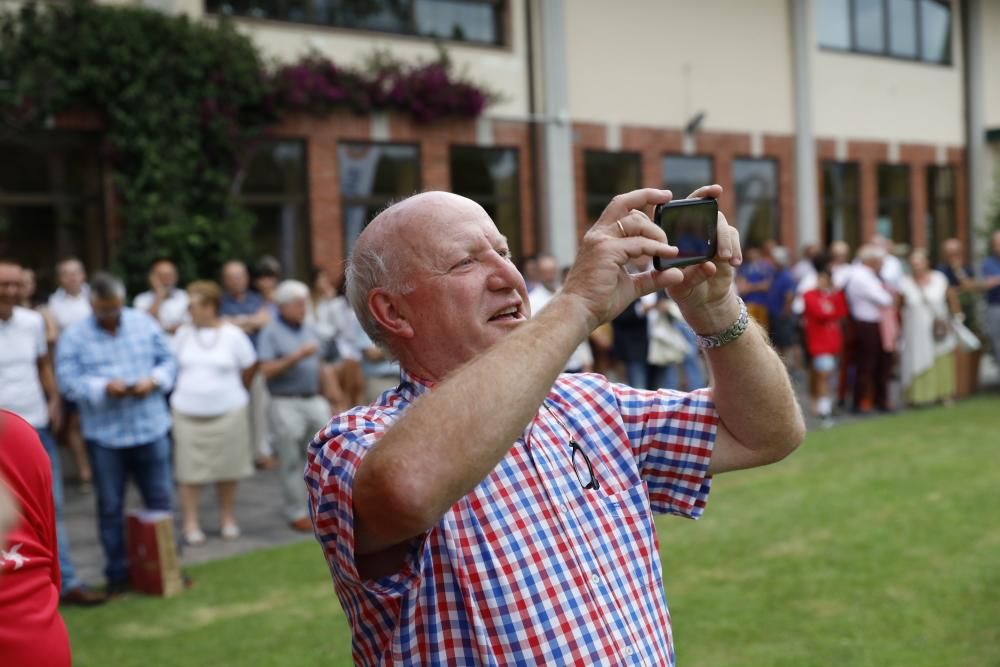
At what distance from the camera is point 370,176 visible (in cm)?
A: 1464

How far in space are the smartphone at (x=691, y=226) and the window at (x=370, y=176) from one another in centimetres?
1238

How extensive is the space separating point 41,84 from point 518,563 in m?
11.1

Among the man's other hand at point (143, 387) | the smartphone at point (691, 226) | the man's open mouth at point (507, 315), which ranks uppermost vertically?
the smartphone at point (691, 226)

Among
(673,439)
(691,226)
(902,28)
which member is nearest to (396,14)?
(902,28)

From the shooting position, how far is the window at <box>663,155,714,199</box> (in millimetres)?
18047

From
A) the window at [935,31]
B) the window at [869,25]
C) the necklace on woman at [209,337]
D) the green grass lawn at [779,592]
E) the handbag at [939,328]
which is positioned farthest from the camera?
the window at [935,31]

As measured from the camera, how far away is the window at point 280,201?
539 inches

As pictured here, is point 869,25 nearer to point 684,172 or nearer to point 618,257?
point 684,172

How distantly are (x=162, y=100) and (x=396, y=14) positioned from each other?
3.80 m

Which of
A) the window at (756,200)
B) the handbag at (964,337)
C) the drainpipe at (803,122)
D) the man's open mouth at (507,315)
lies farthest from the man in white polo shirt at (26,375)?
the drainpipe at (803,122)

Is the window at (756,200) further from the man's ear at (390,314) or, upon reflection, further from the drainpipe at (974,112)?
the man's ear at (390,314)

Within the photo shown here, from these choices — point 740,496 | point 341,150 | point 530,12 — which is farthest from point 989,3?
point 740,496

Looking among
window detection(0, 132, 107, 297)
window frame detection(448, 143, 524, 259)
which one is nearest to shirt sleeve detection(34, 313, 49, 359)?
window detection(0, 132, 107, 297)

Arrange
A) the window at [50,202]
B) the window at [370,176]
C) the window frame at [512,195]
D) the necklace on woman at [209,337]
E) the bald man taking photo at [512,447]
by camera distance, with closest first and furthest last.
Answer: the bald man taking photo at [512,447] → the necklace on woman at [209,337] → the window at [50,202] → the window at [370,176] → the window frame at [512,195]
